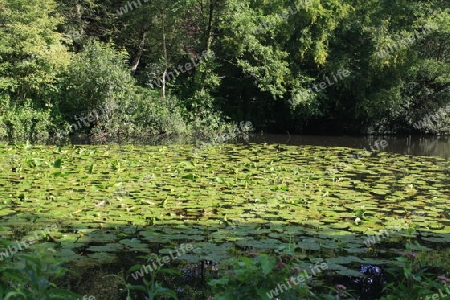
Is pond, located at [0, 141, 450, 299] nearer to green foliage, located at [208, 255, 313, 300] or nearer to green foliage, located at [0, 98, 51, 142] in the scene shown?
green foliage, located at [208, 255, 313, 300]

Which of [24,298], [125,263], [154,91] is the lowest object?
[125,263]

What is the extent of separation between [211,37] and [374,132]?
9555 mm

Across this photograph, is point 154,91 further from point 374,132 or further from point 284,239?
point 284,239

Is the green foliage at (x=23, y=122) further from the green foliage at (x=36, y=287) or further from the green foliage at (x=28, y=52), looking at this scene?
the green foliage at (x=36, y=287)

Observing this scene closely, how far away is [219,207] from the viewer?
7.13 meters

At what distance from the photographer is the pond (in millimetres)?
5406

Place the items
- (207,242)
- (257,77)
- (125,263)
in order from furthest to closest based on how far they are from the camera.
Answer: (257,77) < (207,242) < (125,263)

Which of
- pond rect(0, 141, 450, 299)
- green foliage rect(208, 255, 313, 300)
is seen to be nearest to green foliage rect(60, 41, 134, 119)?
pond rect(0, 141, 450, 299)

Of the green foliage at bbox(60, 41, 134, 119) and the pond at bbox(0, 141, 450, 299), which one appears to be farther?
the green foliage at bbox(60, 41, 134, 119)

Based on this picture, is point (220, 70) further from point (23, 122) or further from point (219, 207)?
point (219, 207)

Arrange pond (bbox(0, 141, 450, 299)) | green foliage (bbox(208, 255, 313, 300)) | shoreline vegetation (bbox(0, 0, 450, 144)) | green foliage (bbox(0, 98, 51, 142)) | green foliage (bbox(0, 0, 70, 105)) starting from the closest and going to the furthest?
green foliage (bbox(208, 255, 313, 300)) < pond (bbox(0, 141, 450, 299)) < green foliage (bbox(0, 98, 51, 142)) < green foliage (bbox(0, 0, 70, 105)) < shoreline vegetation (bbox(0, 0, 450, 144))

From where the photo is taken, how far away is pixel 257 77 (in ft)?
68.6

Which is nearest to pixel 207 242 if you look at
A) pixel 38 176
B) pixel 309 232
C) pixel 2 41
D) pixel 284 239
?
pixel 284 239

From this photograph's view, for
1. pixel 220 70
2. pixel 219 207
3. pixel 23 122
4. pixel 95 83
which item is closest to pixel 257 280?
pixel 219 207
